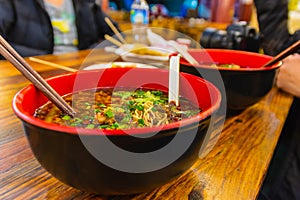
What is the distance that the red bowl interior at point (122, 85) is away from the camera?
494 mm

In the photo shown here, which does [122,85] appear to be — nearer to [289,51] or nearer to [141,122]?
[141,122]

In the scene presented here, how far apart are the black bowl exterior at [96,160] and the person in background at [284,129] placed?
901 millimetres

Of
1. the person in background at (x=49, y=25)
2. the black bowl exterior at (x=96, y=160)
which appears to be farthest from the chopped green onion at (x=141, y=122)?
the person in background at (x=49, y=25)

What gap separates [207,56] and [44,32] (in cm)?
173

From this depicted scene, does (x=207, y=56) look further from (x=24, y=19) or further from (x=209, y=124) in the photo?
(x=24, y=19)

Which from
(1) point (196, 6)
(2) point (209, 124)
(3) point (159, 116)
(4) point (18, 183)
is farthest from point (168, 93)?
(1) point (196, 6)

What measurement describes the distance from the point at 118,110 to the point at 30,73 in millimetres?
196

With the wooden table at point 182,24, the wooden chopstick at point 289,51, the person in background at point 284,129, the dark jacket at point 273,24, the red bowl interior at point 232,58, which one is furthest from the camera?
the wooden table at point 182,24

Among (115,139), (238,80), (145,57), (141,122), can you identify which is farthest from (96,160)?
(145,57)

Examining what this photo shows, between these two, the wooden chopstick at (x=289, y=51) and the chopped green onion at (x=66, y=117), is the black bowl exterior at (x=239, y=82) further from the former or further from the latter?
the chopped green onion at (x=66, y=117)

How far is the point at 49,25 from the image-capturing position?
227 cm

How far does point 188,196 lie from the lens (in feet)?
1.71

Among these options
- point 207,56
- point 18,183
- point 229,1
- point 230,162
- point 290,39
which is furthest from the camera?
point 229,1

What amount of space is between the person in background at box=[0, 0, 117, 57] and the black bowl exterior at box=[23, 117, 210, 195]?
1.96 m
